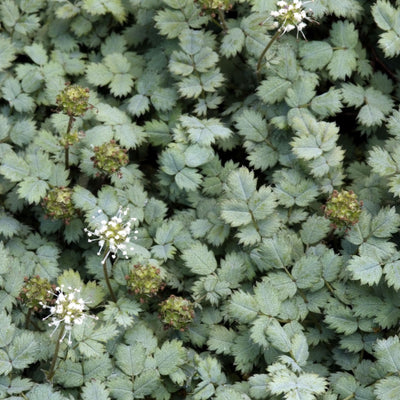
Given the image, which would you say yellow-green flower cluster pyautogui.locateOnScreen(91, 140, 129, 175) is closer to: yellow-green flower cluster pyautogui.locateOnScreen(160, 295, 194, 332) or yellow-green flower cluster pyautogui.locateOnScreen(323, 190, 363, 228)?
yellow-green flower cluster pyautogui.locateOnScreen(160, 295, 194, 332)

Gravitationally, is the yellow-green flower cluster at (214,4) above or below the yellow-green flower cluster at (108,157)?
above

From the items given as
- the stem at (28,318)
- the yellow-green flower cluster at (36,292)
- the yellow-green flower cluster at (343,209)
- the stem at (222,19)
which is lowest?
the stem at (28,318)

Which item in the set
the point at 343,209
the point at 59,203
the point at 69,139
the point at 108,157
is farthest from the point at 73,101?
the point at 343,209

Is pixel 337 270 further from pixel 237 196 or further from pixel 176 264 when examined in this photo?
pixel 176 264

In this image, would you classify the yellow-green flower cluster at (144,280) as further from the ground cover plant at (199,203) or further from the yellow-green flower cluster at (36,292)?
the yellow-green flower cluster at (36,292)

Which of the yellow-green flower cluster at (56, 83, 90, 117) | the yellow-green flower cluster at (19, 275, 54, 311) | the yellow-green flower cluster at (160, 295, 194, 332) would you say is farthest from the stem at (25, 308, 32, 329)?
the yellow-green flower cluster at (56, 83, 90, 117)

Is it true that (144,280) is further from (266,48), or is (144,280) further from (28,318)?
(266,48)

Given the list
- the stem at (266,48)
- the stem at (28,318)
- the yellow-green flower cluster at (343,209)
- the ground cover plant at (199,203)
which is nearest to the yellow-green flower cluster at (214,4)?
the ground cover plant at (199,203)
